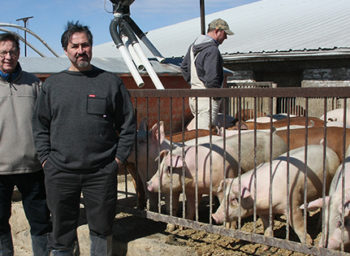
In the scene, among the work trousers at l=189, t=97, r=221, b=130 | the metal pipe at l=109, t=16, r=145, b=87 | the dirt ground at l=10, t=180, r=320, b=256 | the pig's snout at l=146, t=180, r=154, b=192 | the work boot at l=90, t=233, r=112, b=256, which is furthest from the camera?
the metal pipe at l=109, t=16, r=145, b=87

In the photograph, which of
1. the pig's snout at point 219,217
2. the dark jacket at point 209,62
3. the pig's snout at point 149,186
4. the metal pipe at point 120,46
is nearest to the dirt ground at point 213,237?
the pig's snout at point 219,217

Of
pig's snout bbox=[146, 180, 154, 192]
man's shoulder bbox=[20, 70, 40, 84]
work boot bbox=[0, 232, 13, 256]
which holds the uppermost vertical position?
man's shoulder bbox=[20, 70, 40, 84]

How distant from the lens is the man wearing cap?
535 centimetres

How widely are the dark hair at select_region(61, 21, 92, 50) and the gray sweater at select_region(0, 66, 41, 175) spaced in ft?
1.86

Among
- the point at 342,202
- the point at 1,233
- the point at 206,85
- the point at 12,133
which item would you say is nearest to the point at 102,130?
the point at 12,133

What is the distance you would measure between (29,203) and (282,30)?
14367mm

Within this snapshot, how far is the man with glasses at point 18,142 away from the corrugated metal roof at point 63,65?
12.8ft

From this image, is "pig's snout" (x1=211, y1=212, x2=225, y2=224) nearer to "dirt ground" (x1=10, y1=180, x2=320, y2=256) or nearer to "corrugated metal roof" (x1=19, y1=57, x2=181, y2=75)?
"dirt ground" (x1=10, y1=180, x2=320, y2=256)

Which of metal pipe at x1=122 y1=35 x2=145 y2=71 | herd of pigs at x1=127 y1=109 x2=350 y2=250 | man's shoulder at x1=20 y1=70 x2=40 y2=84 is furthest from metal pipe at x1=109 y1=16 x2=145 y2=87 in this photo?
man's shoulder at x1=20 y1=70 x2=40 y2=84

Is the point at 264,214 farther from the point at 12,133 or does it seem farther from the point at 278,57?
the point at 278,57

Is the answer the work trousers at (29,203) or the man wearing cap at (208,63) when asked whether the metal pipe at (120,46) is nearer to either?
the man wearing cap at (208,63)

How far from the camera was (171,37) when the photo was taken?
23344mm

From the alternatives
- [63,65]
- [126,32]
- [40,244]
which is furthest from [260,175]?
[63,65]

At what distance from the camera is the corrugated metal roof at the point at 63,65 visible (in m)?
7.53
